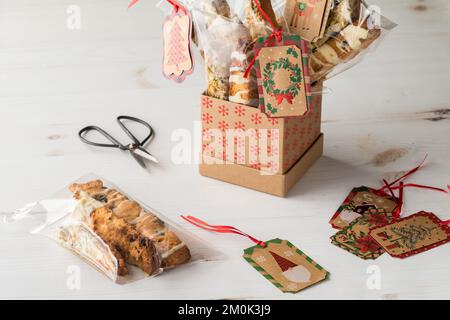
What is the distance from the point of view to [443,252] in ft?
4.19

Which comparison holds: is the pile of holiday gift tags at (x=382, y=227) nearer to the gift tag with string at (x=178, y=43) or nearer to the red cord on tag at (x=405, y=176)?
the red cord on tag at (x=405, y=176)

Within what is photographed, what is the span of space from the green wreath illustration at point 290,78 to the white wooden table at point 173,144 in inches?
7.7

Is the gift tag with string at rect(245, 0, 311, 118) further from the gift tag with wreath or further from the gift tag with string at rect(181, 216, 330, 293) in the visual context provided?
the gift tag with string at rect(181, 216, 330, 293)

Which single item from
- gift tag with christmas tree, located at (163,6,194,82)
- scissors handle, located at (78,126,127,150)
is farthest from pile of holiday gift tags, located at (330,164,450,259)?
scissors handle, located at (78,126,127,150)

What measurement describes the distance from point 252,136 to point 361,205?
0.22m

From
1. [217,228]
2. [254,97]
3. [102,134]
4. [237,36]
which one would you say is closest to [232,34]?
[237,36]

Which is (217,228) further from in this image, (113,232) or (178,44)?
(178,44)

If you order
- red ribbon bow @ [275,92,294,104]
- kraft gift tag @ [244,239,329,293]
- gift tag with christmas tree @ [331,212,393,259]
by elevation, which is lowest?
kraft gift tag @ [244,239,329,293]

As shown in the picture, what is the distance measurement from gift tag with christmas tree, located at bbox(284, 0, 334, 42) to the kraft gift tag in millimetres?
338

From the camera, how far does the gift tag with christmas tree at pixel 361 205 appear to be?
1.36 meters

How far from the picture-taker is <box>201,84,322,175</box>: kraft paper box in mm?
1383

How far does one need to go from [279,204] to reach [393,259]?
232 millimetres

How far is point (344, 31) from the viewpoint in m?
1.33
